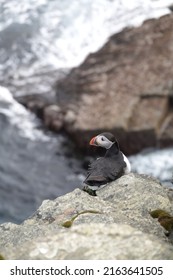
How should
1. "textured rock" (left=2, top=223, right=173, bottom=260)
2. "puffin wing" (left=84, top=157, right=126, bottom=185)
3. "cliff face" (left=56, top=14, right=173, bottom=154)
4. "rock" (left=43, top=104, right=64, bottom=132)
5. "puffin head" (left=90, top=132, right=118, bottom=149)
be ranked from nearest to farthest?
1. "textured rock" (left=2, top=223, right=173, bottom=260)
2. "puffin wing" (left=84, top=157, right=126, bottom=185)
3. "puffin head" (left=90, top=132, right=118, bottom=149)
4. "cliff face" (left=56, top=14, right=173, bottom=154)
5. "rock" (left=43, top=104, right=64, bottom=132)

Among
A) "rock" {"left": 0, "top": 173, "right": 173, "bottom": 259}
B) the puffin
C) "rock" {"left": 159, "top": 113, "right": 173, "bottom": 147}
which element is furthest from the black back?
"rock" {"left": 159, "top": 113, "right": 173, "bottom": 147}

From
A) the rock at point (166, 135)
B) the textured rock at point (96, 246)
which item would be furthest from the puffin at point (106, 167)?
the rock at point (166, 135)

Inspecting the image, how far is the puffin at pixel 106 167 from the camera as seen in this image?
11.1 m

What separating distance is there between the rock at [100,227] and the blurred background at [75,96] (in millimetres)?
8246

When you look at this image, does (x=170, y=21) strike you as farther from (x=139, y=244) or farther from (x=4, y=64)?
(x=139, y=244)

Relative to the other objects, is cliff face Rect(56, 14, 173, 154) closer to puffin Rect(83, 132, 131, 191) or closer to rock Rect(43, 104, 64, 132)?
rock Rect(43, 104, 64, 132)

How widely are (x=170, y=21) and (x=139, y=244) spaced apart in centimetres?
2175

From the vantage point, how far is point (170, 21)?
27.1 m

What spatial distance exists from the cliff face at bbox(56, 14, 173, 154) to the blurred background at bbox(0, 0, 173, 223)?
0.04 m

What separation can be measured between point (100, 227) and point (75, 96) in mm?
18064

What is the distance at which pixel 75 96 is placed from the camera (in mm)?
24688

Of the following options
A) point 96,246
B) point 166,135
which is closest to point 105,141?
point 96,246

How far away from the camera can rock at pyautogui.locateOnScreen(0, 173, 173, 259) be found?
6.58m

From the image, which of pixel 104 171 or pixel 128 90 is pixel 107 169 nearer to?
pixel 104 171
